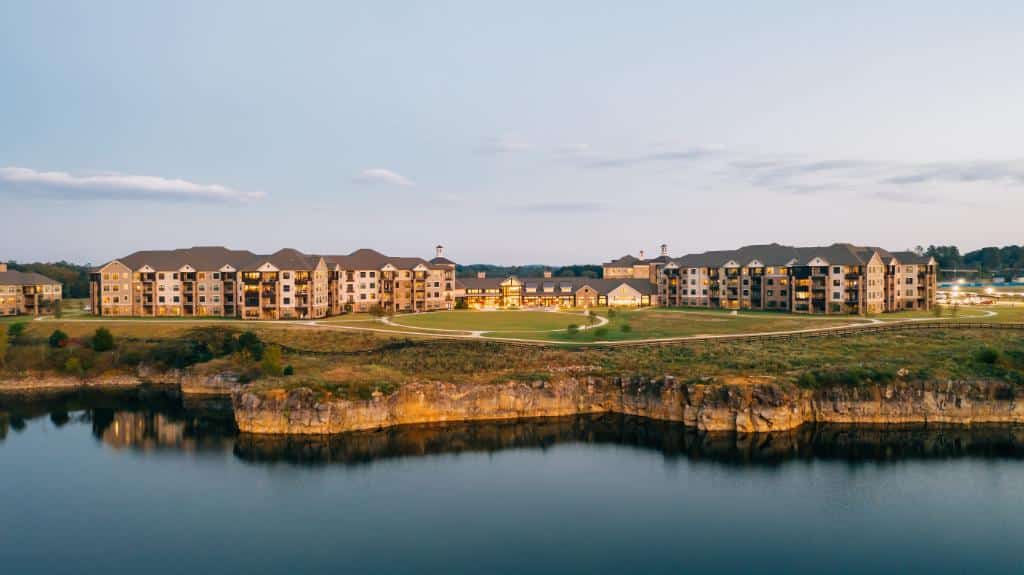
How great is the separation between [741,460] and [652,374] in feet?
42.4

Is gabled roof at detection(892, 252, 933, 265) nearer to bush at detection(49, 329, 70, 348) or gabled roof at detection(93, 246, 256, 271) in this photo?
gabled roof at detection(93, 246, 256, 271)

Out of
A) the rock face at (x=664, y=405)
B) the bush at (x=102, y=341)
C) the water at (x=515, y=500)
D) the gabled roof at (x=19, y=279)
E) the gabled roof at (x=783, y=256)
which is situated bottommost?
the water at (x=515, y=500)

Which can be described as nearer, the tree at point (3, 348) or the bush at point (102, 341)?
the tree at point (3, 348)

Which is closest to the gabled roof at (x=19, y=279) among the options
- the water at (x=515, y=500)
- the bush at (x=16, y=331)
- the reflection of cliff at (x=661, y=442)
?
the bush at (x=16, y=331)

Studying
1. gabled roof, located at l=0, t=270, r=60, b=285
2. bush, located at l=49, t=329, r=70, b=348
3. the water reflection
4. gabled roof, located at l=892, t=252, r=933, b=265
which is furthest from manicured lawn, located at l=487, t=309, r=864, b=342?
gabled roof, located at l=0, t=270, r=60, b=285

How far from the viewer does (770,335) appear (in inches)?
2965

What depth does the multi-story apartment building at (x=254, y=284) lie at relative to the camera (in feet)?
333

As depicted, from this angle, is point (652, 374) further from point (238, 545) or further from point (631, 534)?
point (238, 545)

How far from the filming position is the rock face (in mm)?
51938

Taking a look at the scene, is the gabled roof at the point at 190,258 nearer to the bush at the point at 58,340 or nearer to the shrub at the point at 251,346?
the bush at the point at 58,340

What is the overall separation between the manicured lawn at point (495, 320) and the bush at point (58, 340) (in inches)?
1535

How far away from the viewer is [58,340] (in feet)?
256

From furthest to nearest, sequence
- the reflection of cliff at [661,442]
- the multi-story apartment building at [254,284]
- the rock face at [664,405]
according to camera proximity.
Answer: the multi-story apartment building at [254,284], the rock face at [664,405], the reflection of cliff at [661,442]

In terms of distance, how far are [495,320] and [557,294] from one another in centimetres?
3467
